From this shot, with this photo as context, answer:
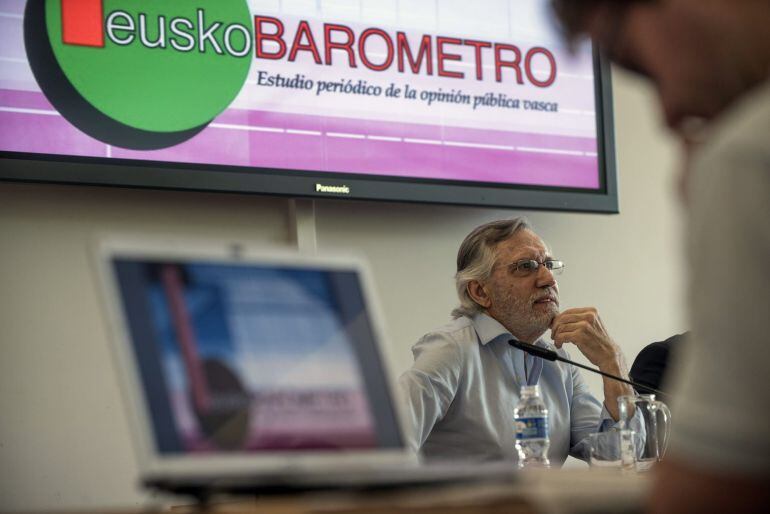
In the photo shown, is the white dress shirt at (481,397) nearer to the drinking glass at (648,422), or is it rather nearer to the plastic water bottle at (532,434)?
the plastic water bottle at (532,434)

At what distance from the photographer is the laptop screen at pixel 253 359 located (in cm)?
110

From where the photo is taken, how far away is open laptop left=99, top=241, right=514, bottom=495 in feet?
3.55

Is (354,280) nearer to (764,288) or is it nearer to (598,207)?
(764,288)

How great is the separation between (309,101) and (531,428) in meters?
1.27

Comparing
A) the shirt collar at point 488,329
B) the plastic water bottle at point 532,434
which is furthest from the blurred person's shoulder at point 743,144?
the shirt collar at point 488,329

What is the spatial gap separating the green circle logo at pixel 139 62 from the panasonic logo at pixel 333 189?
35 centimetres

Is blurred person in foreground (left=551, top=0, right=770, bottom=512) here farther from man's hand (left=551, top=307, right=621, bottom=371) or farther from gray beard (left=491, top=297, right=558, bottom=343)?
gray beard (left=491, top=297, right=558, bottom=343)

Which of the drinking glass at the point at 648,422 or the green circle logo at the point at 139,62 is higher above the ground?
the green circle logo at the point at 139,62

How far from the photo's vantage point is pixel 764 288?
0.75 m

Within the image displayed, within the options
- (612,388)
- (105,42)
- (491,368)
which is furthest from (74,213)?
(612,388)

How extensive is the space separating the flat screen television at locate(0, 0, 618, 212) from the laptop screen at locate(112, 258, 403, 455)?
196 cm

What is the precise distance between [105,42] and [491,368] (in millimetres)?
1350

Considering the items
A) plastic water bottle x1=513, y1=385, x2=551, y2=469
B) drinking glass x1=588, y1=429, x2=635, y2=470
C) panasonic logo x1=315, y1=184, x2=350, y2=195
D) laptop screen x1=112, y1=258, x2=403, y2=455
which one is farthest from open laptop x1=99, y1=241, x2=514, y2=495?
panasonic logo x1=315, y1=184, x2=350, y2=195

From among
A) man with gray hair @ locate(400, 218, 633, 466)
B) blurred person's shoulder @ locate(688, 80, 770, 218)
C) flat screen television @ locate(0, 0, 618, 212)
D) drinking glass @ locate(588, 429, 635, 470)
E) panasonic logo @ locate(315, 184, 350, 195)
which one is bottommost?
drinking glass @ locate(588, 429, 635, 470)
